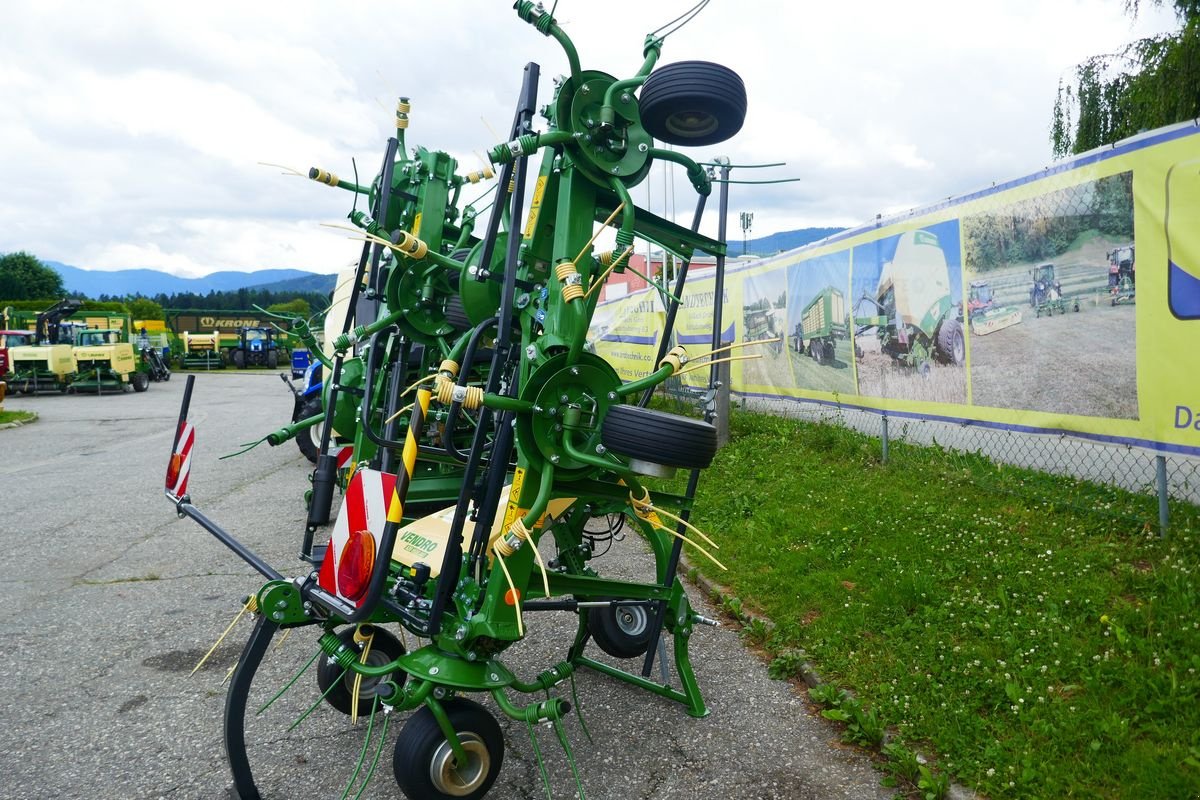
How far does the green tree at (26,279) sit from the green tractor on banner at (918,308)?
240 feet

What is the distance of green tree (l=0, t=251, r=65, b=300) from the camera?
2400 inches

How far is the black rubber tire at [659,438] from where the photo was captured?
2736mm

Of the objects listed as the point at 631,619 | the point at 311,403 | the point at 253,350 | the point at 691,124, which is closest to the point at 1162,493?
the point at 631,619

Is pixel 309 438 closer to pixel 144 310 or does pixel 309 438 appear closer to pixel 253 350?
pixel 253 350

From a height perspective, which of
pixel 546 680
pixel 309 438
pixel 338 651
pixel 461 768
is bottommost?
pixel 461 768

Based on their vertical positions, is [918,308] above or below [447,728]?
above

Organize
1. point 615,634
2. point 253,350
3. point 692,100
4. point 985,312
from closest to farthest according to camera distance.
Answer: point 692,100 < point 615,634 < point 985,312 < point 253,350

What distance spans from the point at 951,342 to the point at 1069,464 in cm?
119

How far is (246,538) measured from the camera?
6.71 meters

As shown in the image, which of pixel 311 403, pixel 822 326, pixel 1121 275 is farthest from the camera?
pixel 311 403

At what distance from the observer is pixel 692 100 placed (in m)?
3.04

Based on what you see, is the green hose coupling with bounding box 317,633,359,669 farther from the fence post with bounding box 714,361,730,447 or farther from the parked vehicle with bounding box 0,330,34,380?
the parked vehicle with bounding box 0,330,34,380

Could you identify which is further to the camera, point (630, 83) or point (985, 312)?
point (985, 312)

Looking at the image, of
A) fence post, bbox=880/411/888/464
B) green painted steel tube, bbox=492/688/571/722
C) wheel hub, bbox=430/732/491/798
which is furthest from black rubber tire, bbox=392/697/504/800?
fence post, bbox=880/411/888/464
